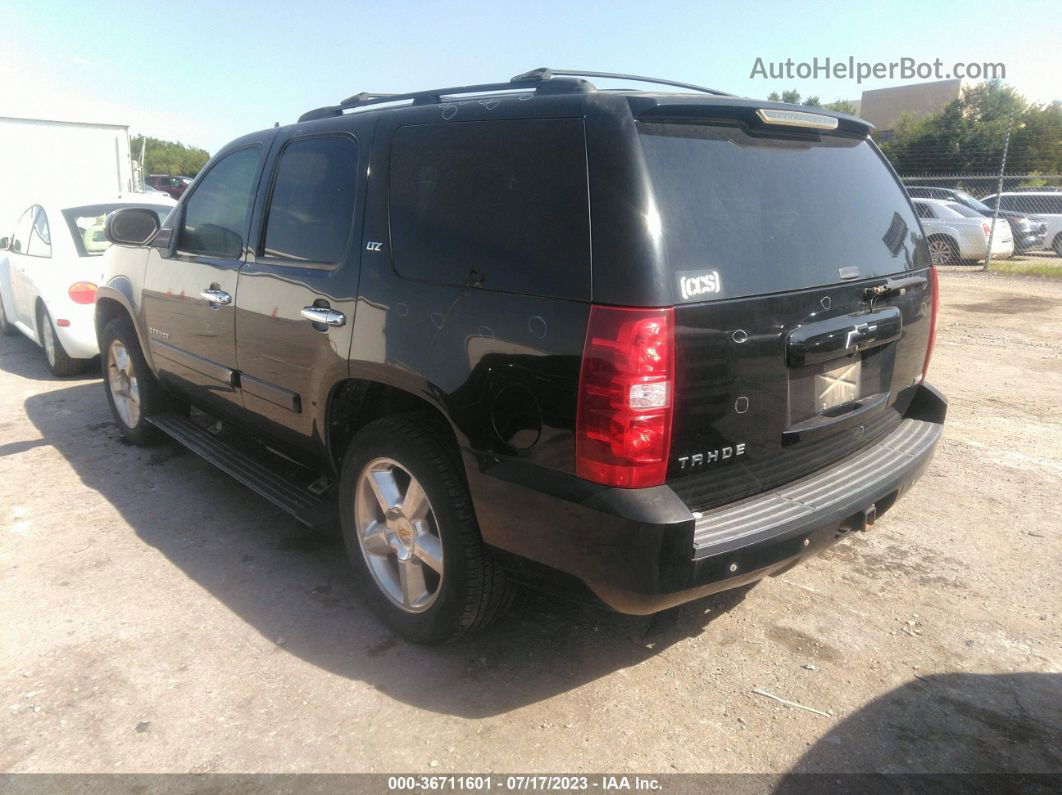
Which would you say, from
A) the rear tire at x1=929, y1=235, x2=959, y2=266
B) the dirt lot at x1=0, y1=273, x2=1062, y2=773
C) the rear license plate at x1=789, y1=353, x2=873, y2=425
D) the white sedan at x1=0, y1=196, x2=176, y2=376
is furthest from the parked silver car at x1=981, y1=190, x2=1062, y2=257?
the white sedan at x1=0, y1=196, x2=176, y2=376

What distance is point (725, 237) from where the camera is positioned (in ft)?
8.14

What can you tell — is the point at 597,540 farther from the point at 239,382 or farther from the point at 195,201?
the point at 195,201

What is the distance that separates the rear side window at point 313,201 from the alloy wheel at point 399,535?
927 millimetres

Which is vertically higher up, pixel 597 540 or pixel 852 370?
pixel 852 370

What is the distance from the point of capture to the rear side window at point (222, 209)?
3977mm

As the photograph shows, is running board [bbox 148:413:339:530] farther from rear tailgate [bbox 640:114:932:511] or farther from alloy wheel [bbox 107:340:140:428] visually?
rear tailgate [bbox 640:114:932:511]

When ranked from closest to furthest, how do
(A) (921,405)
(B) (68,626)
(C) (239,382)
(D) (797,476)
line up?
(D) (797,476), (B) (68,626), (A) (921,405), (C) (239,382)

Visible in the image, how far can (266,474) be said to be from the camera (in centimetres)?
398

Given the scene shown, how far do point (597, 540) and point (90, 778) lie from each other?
1.74 metres

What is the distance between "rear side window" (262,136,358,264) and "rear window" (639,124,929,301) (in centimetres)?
143

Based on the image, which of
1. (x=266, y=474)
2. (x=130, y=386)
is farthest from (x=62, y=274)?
(x=266, y=474)

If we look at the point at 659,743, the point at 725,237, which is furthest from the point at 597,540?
the point at 725,237

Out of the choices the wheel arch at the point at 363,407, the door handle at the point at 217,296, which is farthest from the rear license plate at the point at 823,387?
the door handle at the point at 217,296

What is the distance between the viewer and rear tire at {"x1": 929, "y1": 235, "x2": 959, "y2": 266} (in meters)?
16.8
